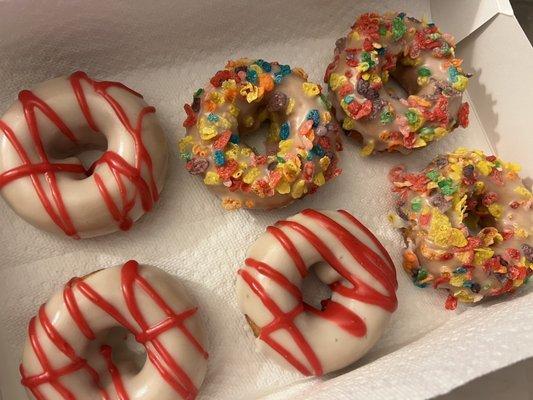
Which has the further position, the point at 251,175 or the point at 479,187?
the point at 479,187

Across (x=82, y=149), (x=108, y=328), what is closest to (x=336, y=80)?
(x=82, y=149)

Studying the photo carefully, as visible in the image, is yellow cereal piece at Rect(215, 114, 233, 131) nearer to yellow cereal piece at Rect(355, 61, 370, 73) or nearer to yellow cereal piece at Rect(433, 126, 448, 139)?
yellow cereal piece at Rect(355, 61, 370, 73)

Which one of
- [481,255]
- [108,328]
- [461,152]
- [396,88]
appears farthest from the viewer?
[396,88]

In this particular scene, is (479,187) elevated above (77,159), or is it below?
below

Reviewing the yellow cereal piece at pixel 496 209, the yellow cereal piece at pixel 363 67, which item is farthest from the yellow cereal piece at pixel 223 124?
the yellow cereal piece at pixel 496 209

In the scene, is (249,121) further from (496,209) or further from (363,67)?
(496,209)

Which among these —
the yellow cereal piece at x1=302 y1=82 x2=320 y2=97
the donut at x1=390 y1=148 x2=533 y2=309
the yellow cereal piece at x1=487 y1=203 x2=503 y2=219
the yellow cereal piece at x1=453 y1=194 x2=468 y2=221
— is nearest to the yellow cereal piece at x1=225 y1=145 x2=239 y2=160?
the yellow cereal piece at x1=302 y1=82 x2=320 y2=97

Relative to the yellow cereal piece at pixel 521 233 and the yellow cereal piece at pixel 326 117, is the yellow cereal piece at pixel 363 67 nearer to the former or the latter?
the yellow cereal piece at pixel 326 117
